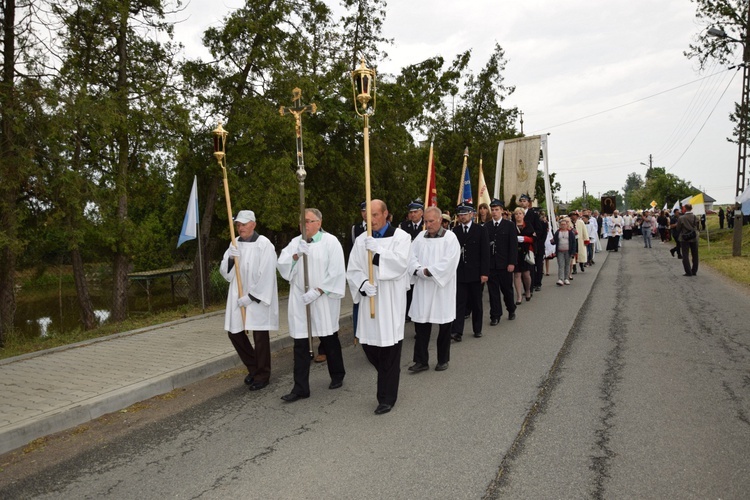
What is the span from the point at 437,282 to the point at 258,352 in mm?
2027

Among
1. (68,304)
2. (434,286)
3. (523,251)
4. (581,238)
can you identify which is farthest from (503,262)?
(68,304)

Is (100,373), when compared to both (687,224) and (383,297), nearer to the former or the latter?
(383,297)

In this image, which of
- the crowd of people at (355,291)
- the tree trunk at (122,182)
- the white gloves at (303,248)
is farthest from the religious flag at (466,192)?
the white gloves at (303,248)

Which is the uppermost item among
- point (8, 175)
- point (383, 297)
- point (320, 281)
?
point (8, 175)

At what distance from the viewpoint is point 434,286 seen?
6.27 meters

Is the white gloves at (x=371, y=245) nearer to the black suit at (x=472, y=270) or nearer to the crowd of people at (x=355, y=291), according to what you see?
the crowd of people at (x=355, y=291)

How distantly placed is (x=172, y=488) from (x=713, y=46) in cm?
2455

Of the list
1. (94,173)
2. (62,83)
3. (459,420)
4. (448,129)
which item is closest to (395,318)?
(459,420)

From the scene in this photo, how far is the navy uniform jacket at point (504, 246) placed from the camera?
31.1ft

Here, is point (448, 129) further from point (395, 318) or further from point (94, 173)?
point (395, 318)

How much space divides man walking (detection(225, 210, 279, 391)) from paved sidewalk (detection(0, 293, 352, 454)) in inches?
34.2

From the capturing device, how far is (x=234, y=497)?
353 centimetres

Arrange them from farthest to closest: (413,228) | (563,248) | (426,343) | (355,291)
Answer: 1. (563,248)
2. (413,228)
3. (426,343)
4. (355,291)

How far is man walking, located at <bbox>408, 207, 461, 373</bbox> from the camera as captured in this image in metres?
6.13
